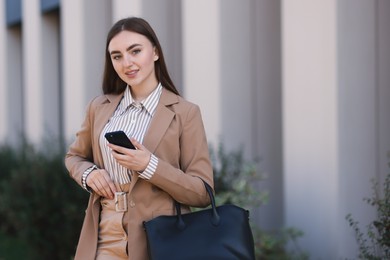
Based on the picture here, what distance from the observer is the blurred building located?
605 centimetres

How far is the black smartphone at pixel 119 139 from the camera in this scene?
2.78m

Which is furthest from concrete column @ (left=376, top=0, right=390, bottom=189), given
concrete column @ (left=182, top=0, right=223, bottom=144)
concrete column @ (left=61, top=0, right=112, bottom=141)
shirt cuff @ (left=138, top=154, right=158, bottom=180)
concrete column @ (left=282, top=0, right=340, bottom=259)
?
concrete column @ (left=61, top=0, right=112, bottom=141)

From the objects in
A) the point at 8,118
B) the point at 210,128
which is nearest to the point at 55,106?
the point at 8,118

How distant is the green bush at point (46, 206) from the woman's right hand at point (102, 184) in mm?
4499

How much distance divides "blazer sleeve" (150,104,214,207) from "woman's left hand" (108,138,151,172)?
0.08 metres

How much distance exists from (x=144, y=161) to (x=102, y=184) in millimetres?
292

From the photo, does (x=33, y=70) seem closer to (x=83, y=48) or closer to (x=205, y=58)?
(x=83, y=48)

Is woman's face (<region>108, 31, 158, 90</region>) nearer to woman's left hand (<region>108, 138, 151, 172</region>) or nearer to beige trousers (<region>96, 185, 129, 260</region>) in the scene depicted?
woman's left hand (<region>108, 138, 151, 172</region>)

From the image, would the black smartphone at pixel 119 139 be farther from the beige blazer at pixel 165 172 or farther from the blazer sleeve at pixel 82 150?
the blazer sleeve at pixel 82 150

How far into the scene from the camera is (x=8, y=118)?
50.2 feet

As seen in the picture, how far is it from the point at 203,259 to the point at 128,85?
90 cm

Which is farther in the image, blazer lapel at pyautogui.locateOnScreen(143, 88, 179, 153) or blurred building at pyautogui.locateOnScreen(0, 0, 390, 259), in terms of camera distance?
blurred building at pyautogui.locateOnScreen(0, 0, 390, 259)

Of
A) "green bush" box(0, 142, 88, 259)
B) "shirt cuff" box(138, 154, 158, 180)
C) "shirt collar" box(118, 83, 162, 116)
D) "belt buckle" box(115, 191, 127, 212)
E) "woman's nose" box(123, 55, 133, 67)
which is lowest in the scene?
"green bush" box(0, 142, 88, 259)

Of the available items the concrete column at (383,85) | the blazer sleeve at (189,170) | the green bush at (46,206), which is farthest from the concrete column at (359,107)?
the blazer sleeve at (189,170)
